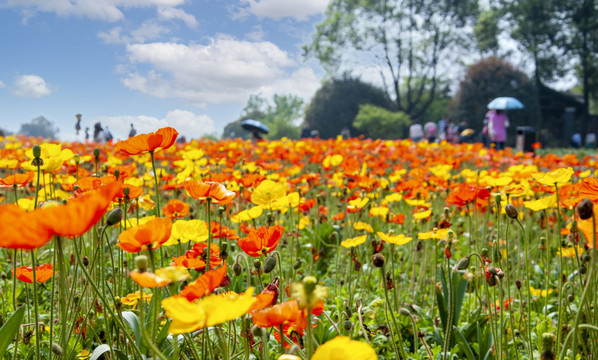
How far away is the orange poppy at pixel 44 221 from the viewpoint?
1.97 ft

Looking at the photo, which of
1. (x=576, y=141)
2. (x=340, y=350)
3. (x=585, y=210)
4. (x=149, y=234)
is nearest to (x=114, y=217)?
(x=149, y=234)

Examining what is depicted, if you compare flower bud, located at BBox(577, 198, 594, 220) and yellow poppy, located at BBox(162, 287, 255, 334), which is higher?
flower bud, located at BBox(577, 198, 594, 220)

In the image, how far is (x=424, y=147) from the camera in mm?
6410

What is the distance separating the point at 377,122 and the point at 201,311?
75.9 feet

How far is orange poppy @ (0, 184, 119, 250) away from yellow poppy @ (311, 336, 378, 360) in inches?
13.7

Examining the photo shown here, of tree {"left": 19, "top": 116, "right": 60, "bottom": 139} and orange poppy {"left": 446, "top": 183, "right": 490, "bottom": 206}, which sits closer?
orange poppy {"left": 446, "top": 183, "right": 490, "bottom": 206}

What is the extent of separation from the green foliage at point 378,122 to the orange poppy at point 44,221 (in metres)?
22.6

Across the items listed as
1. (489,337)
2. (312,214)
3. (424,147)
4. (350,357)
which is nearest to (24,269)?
(350,357)

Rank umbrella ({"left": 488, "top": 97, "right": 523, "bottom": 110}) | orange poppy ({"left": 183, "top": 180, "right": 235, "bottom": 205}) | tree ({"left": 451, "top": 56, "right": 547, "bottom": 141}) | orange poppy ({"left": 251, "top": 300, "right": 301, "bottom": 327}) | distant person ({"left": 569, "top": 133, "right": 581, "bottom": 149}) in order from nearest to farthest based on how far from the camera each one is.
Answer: orange poppy ({"left": 251, "top": 300, "right": 301, "bottom": 327}) → orange poppy ({"left": 183, "top": 180, "right": 235, "bottom": 205}) → umbrella ({"left": 488, "top": 97, "right": 523, "bottom": 110}) → tree ({"left": 451, "top": 56, "right": 547, "bottom": 141}) → distant person ({"left": 569, "top": 133, "right": 581, "bottom": 149})

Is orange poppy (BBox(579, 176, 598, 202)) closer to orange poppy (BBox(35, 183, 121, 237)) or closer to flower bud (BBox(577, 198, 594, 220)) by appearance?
flower bud (BBox(577, 198, 594, 220))

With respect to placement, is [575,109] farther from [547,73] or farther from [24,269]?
[24,269]

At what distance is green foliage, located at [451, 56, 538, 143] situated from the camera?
823 inches

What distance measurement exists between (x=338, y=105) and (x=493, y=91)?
7789mm

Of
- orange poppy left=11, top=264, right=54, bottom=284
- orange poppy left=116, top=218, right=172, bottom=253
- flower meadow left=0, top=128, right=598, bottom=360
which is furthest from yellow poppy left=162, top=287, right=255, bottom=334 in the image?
orange poppy left=11, top=264, right=54, bottom=284
